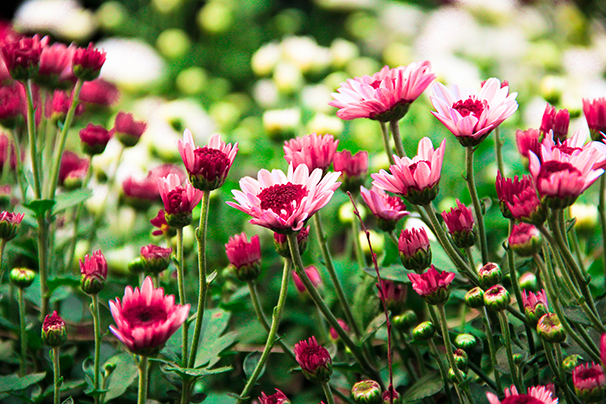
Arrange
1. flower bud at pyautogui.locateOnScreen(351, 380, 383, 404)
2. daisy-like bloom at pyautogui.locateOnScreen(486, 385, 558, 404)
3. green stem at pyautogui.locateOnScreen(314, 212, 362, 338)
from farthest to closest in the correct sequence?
green stem at pyautogui.locateOnScreen(314, 212, 362, 338), flower bud at pyautogui.locateOnScreen(351, 380, 383, 404), daisy-like bloom at pyautogui.locateOnScreen(486, 385, 558, 404)

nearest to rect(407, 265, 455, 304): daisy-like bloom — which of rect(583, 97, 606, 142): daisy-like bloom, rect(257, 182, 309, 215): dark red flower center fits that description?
rect(257, 182, 309, 215): dark red flower center

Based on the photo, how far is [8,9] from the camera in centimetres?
251

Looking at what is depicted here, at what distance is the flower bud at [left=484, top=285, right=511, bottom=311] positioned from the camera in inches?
17.2

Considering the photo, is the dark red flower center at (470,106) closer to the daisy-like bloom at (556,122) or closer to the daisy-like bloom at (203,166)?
the daisy-like bloom at (556,122)

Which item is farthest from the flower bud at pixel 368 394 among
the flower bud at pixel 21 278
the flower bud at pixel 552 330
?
the flower bud at pixel 21 278

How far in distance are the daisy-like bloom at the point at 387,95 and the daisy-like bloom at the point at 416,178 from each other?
7 centimetres

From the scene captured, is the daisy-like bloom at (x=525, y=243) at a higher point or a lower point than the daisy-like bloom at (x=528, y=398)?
higher

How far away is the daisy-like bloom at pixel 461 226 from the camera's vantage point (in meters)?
0.49

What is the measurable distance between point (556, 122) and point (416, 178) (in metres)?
0.19

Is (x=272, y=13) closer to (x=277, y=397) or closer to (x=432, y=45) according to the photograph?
(x=432, y=45)

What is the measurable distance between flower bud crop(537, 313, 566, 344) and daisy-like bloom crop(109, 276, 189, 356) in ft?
0.93

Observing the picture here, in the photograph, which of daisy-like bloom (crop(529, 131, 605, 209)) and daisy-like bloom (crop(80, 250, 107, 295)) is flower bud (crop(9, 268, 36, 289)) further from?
daisy-like bloom (crop(529, 131, 605, 209))

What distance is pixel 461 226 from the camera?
0.49m

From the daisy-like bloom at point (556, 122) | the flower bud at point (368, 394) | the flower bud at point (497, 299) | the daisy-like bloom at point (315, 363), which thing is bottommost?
the flower bud at point (368, 394)
